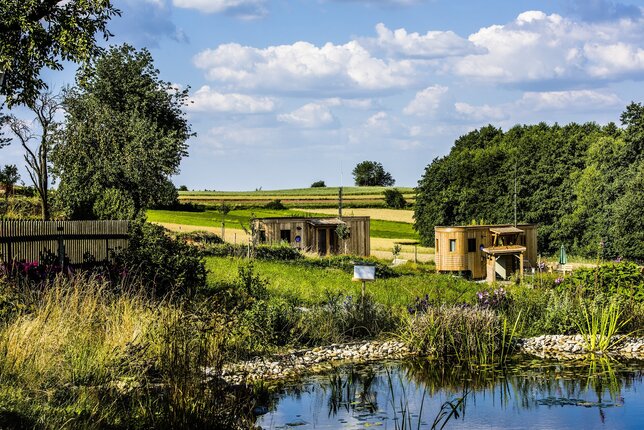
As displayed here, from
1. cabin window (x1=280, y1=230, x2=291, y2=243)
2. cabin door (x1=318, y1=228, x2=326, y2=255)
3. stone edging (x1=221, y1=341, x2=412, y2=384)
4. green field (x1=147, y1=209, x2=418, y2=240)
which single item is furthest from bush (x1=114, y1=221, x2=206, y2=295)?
green field (x1=147, y1=209, x2=418, y2=240)

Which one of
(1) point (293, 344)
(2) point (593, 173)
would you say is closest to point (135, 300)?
(1) point (293, 344)

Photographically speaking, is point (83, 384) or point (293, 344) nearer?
point (83, 384)

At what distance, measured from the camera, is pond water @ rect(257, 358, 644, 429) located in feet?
33.0

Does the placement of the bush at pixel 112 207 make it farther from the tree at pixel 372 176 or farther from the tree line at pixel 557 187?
the tree at pixel 372 176

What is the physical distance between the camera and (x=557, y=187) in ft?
165

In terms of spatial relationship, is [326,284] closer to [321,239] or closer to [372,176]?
[321,239]

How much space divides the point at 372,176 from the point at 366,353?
318 ft

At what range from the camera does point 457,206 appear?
55344mm

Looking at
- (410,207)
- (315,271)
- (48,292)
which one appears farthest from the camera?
(410,207)

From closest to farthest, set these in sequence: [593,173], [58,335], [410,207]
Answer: [58,335] → [593,173] → [410,207]

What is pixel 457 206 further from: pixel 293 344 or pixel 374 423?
pixel 374 423

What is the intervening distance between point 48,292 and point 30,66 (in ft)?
22.5

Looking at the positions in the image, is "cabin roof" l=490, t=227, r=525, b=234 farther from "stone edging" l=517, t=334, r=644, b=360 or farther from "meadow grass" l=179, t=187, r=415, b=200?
"meadow grass" l=179, t=187, r=415, b=200

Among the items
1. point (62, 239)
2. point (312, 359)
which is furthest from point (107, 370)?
point (62, 239)
